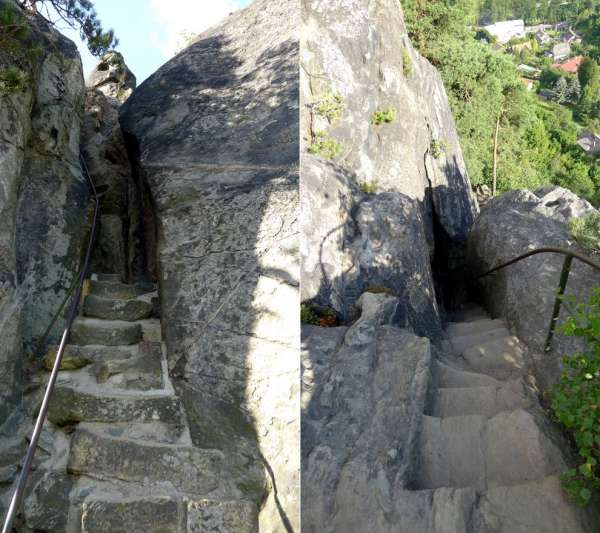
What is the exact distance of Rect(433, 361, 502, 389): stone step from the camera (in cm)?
386

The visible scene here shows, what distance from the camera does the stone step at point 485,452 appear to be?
2.86m

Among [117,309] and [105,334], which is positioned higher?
[117,309]

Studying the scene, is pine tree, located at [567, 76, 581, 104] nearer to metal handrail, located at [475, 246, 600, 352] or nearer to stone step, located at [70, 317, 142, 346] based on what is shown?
metal handrail, located at [475, 246, 600, 352]

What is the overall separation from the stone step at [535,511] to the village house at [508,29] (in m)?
99.8

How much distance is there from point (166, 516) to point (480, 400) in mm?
2249

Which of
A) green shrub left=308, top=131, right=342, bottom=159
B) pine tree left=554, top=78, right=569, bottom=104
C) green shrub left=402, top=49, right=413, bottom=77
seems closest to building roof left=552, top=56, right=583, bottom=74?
pine tree left=554, top=78, right=569, bottom=104

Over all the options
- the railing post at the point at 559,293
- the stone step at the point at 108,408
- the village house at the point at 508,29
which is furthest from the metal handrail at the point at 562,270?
the village house at the point at 508,29

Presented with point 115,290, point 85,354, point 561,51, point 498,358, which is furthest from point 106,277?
point 561,51

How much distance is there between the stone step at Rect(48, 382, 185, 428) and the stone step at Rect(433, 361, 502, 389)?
1974 mm

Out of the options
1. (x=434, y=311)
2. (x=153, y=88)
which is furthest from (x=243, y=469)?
(x=153, y=88)

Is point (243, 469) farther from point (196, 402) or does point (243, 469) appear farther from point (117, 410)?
point (117, 410)

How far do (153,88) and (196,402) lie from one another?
3.84 m

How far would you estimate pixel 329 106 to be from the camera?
7.13 metres

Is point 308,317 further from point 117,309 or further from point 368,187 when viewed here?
point 368,187
